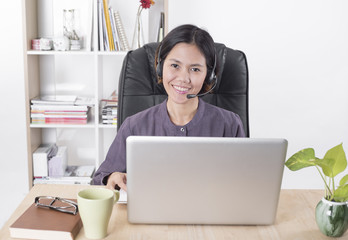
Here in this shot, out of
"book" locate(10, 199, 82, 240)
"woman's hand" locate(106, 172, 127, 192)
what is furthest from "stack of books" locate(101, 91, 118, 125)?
"book" locate(10, 199, 82, 240)

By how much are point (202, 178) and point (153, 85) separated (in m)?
0.77

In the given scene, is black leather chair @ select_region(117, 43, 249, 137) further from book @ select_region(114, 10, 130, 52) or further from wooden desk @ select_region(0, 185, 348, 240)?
book @ select_region(114, 10, 130, 52)

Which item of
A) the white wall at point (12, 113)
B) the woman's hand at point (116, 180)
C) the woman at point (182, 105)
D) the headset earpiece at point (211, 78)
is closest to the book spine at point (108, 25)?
the white wall at point (12, 113)

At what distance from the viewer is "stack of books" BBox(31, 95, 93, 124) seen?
278cm

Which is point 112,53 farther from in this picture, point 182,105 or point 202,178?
point 202,178

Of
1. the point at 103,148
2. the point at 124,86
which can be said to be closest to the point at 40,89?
the point at 103,148

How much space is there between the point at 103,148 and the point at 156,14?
37.5 inches

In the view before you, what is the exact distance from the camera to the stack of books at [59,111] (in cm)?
278

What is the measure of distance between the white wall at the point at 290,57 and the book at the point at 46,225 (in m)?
1.99

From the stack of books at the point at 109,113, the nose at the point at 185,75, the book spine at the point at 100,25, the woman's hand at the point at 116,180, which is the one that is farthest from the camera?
the stack of books at the point at 109,113

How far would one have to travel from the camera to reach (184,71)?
61.9 inches

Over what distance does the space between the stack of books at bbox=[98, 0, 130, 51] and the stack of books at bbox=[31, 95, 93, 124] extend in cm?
38

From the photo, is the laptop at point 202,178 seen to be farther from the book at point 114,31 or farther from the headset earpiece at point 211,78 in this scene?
the book at point 114,31

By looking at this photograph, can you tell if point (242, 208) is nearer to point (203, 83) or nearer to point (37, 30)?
point (203, 83)
